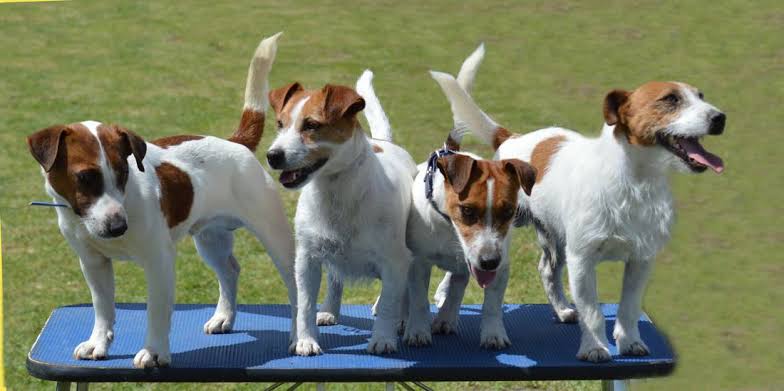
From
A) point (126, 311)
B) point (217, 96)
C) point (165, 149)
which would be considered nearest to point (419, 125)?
point (217, 96)

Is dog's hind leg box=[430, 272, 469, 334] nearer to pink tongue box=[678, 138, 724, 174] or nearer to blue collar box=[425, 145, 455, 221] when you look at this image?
blue collar box=[425, 145, 455, 221]

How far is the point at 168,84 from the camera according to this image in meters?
12.7

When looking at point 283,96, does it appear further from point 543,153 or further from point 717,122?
point 717,122

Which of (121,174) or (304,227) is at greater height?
(121,174)

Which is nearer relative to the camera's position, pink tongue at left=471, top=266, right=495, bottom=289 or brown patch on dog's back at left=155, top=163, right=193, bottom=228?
pink tongue at left=471, top=266, right=495, bottom=289

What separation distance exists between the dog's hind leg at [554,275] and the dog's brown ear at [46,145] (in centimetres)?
210

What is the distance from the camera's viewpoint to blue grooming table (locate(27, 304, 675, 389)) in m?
4.36

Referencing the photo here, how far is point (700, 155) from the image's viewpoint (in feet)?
13.3

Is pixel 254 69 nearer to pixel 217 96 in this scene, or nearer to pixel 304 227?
pixel 304 227

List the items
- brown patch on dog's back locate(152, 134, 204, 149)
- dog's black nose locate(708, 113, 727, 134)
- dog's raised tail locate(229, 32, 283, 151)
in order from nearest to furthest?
dog's black nose locate(708, 113, 727, 134), brown patch on dog's back locate(152, 134, 204, 149), dog's raised tail locate(229, 32, 283, 151)

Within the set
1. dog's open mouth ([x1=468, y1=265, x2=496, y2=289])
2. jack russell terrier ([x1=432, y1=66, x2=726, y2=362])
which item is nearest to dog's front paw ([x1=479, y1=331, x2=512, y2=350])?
jack russell terrier ([x1=432, y1=66, x2=726, y2=362])

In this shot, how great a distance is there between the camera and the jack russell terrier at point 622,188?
13.5 feet

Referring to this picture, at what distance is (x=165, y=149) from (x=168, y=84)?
8.37m

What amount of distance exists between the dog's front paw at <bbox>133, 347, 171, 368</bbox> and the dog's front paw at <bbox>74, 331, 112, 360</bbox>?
0.20 m
